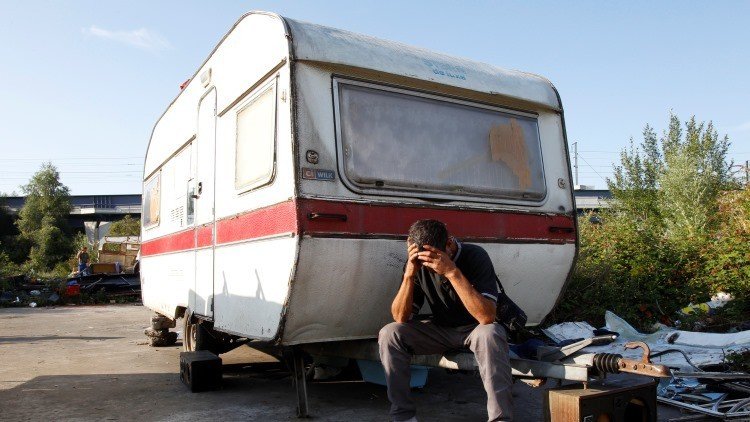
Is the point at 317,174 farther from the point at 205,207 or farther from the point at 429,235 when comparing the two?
the point at 205,207

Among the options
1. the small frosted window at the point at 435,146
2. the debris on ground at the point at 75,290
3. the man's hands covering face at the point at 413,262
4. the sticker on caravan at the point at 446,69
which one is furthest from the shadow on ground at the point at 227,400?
the debris on ground at the point at 75,290

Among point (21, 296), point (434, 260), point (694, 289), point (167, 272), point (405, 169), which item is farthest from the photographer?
point (21, 296)

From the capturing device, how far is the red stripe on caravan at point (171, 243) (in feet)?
20.1

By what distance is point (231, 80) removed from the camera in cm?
513

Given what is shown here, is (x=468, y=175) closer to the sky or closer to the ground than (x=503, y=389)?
closer to the sky

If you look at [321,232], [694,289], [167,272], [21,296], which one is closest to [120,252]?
[21,296]

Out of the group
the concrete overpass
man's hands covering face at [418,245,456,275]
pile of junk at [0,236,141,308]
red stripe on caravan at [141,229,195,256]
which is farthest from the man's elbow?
the concrete overpass

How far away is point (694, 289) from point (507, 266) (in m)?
5.47

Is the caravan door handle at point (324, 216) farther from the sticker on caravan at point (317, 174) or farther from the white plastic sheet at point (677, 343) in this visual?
the white plastic sheet at point (677, 343)

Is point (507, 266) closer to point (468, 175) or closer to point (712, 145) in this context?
point (468, 175)

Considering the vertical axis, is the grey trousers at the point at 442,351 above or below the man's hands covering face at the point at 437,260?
below

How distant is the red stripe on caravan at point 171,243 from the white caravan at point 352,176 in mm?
453

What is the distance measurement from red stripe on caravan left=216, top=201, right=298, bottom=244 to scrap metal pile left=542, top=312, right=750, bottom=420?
81.1 inches

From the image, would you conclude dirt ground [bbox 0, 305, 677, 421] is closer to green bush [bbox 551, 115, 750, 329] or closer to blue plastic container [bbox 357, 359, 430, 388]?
blue plastic container [bbox 357, 359, 430, 388]
